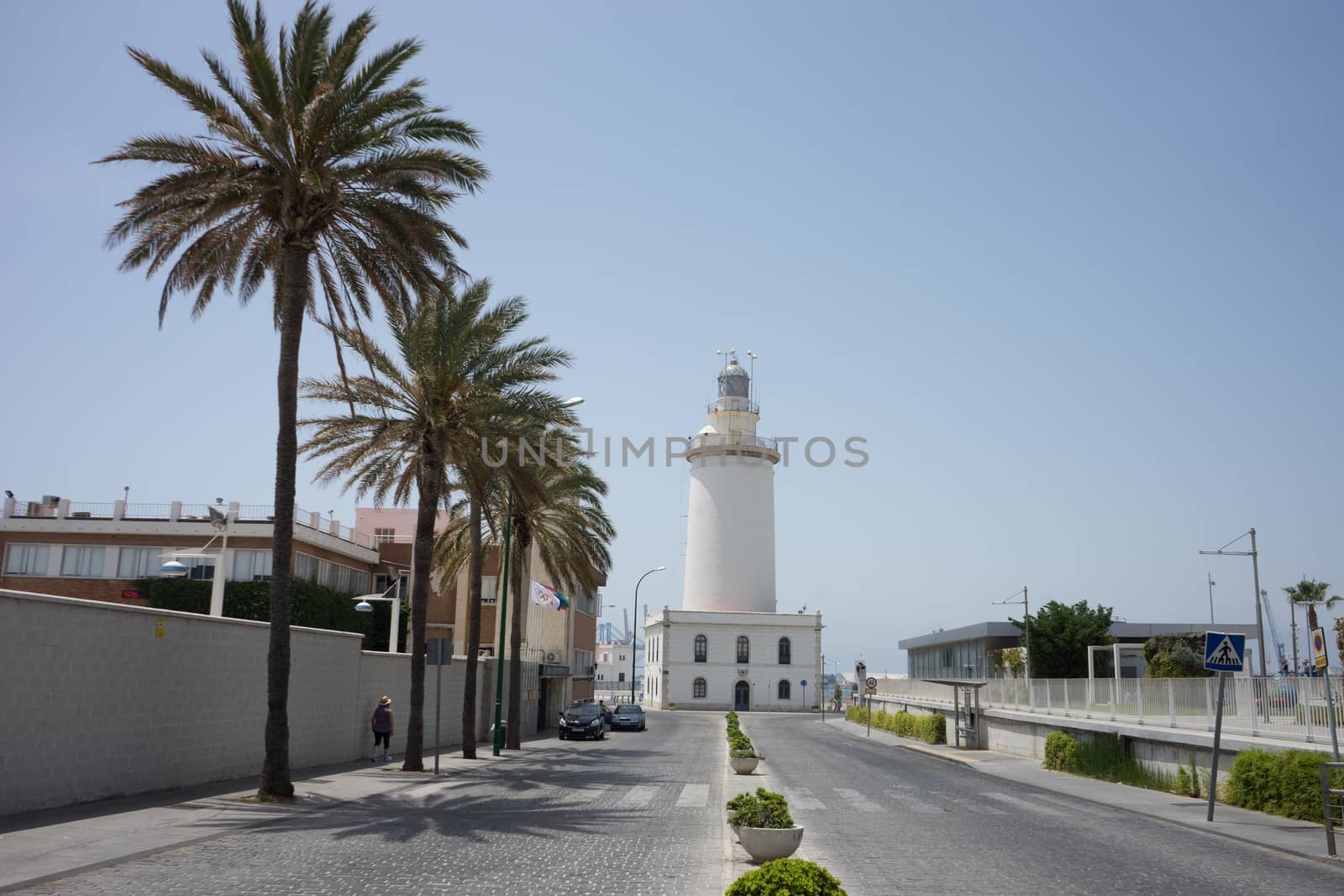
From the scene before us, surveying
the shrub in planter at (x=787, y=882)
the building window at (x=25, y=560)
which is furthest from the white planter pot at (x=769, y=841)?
the building window at (x=25, y=560)

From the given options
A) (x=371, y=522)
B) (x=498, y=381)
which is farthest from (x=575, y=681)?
(x=498, y=381)

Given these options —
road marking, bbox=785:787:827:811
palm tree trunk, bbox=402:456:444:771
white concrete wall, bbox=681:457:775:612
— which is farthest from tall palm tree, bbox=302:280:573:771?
white concrete wall, bbox=681:457:775:612

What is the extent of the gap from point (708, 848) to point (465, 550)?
80.8ft

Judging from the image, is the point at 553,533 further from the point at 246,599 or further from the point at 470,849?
the point at 470,849

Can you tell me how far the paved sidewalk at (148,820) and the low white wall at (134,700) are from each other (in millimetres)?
441

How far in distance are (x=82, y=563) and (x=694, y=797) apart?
1256 inches

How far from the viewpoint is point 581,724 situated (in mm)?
42719

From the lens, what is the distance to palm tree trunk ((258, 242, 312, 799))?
17203 mm

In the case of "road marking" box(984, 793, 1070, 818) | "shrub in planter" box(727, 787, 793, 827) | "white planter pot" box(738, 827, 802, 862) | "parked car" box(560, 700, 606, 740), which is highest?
"shrub in planter" box(727, 787, 793, 827)

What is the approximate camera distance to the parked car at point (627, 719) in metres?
53.2

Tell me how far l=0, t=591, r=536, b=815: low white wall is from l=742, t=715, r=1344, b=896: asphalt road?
33.6 ft

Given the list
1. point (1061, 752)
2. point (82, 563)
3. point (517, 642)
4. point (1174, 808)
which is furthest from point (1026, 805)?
point (82, 563)

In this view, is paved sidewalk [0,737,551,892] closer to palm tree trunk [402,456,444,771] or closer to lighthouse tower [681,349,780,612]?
palm tree trunk [402,456,444,771]

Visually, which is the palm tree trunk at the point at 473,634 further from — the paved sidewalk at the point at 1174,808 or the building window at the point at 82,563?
the building window at the point at 82,563
